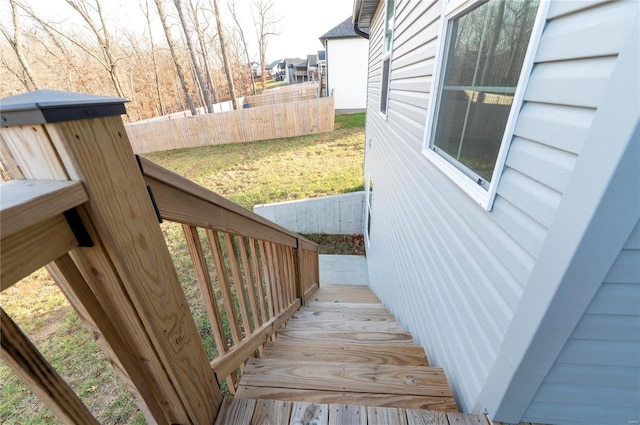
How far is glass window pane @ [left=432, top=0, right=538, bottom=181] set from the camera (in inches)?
43.8

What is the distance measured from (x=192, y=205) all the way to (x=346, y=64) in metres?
17.8

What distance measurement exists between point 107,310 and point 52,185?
Answer: 0.36 meters

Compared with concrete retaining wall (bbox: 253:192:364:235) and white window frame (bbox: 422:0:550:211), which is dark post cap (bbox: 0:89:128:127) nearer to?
white window frame (bbox: 422:0:550:211)

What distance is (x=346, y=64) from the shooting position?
16.4 metres

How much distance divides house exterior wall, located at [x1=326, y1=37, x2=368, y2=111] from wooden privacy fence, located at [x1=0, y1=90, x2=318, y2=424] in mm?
17237

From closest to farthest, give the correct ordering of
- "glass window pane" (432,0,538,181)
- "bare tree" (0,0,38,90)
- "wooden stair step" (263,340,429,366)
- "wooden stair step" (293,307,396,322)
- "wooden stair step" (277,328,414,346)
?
1. "glass window pane" (432,0,538,181)
2. "wooden stair step" (263,340,429,366)
3. "wooden stair step" (277,328,414,346)
4. "wooden stair step" (293,307,396,322)
5. "bare tree" (0,0,38,90)

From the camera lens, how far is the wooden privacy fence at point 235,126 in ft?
40.2

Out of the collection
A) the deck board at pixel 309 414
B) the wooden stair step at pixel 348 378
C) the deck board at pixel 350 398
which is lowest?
the wooden stair step at pixel 348 378

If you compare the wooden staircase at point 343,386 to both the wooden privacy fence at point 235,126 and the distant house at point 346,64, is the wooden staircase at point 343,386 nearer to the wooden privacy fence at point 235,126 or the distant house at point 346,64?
the wooden privacy fence at point 235,126

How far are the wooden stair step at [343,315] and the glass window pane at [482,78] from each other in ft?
6.56

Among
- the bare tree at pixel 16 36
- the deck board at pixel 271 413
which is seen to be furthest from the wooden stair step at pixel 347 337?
the bare tree at pixel 16 36

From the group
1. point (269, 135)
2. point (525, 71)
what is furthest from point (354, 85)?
point (525, 71)

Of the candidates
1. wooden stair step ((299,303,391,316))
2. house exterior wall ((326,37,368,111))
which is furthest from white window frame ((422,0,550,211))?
house exterior wall ((326,37,368,111))

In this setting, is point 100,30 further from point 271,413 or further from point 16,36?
point 271,413
